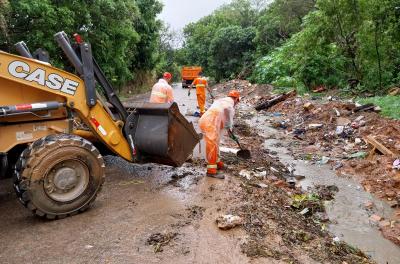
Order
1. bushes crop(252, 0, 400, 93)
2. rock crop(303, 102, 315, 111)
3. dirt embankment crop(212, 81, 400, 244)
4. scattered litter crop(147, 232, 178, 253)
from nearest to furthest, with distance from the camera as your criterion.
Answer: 1. scattered litter crop(147, 232, 178, 253)
2. dirt embankment crop(212, 81, 400, 244)
3. rock crop(303, 102, 315, 111)
4. bushes crop(252, 0, 400, 93)

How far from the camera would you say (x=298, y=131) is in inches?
496

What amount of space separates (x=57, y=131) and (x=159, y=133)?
4.76ft

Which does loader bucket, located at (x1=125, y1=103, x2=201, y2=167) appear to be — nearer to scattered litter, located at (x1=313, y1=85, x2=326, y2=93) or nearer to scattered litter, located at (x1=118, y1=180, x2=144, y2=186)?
scattered litter, located at (x1=118, y1=180, x2=144, y2=186)

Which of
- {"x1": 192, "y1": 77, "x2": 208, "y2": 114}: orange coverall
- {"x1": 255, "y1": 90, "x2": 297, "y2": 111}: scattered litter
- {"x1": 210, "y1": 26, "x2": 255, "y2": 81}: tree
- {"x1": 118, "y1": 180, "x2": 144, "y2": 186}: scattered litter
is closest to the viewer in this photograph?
{"x1": 118, "y1": 180, "x2": 144, "y2": 186}: scattered litter

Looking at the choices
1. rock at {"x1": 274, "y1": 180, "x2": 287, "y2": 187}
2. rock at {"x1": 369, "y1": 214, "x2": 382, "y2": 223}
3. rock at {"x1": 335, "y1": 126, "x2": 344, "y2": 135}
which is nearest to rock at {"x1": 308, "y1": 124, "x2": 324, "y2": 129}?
rock at {"x1": 335, "y1": 126, "x2": 344, "y2": 135}

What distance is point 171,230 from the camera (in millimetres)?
4801

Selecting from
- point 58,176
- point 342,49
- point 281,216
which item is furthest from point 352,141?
point 342,49

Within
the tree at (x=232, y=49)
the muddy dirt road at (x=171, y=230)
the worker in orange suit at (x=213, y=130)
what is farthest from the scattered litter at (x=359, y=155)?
the tree at (x=232, y=49)

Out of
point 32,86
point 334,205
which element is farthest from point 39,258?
point 334,205

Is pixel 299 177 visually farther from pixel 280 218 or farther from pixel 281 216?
pixel 280 218

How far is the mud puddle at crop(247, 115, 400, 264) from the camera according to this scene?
17.6ft

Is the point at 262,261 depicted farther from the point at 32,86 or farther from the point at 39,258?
the point at 32,86

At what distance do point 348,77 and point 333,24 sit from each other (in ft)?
8.68

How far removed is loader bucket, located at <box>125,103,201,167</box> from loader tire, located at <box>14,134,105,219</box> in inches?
41.4
